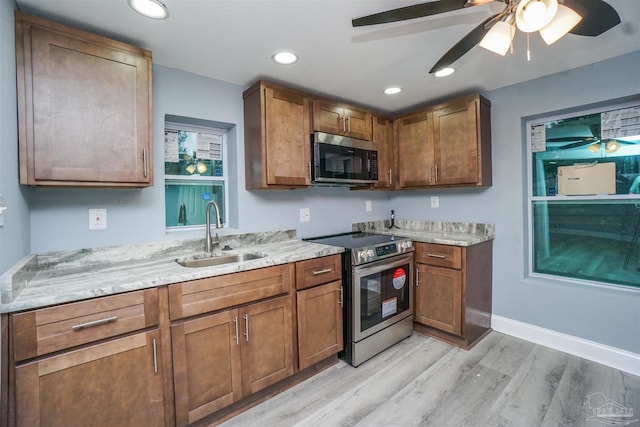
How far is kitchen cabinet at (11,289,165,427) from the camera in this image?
1.11 m

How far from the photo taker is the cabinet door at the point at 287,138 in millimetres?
2164

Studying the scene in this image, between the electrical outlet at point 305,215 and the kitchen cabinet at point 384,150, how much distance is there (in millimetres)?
763

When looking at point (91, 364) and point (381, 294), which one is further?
point (381, 294)

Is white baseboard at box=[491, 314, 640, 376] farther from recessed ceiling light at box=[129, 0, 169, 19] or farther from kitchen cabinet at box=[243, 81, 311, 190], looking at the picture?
recessed ceiling light at box=[129, 0, 169, 19]

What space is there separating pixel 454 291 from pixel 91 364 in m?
2.45

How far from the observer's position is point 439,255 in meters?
2.49

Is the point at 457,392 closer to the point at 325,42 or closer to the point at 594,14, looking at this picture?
the point at 594,14

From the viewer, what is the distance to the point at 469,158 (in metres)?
2.54

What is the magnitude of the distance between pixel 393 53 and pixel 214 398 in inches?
95.0

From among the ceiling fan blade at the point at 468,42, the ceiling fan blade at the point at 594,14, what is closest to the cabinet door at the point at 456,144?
the ceiling fan blade at the point at 468,42

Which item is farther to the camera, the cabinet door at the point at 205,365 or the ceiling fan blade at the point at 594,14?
the cabinet door at the point at 205,365

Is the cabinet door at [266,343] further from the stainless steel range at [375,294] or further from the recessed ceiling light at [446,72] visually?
the recessed ceiling light at [446,72]

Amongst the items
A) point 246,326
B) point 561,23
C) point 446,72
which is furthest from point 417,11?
point 246,326

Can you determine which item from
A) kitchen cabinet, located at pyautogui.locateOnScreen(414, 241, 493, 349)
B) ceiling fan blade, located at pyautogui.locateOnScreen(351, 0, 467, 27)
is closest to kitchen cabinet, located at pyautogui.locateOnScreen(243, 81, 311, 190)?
ceiling fan blade, located at pyautogui.locateOnScreen(351, 0, 467, 27)
